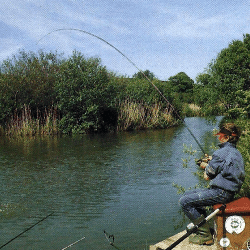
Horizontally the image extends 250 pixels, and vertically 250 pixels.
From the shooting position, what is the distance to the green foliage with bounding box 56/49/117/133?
2998 cm

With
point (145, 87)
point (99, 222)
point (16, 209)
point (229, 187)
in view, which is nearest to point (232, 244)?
point (229, 187)

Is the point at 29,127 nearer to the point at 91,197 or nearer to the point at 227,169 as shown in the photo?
the point at 91,197

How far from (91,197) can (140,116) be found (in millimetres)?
22655

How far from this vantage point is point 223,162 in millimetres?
4363

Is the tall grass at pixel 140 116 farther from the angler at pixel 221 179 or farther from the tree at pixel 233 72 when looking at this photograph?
the angler at pixel 221 179

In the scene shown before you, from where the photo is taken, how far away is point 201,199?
4.64 m

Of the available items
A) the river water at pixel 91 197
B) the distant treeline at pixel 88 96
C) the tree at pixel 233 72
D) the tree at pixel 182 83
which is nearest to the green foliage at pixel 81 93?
the distant treeline at pixel 88 96

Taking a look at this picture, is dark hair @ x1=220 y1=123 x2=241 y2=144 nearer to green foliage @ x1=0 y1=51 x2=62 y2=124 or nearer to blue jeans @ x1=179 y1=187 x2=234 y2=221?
blue jeans @ x1=179 y1=187 x2=234 y2=221

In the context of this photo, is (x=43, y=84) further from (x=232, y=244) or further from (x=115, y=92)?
(x=232, y=244)

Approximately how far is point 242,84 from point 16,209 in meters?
26.6

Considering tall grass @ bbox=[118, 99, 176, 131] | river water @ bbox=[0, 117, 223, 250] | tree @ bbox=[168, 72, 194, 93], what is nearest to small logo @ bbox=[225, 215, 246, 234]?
river water @ bbox=[0, 117, 223, 250]

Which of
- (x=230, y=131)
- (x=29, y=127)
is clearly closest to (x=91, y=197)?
(x=230, y=131)

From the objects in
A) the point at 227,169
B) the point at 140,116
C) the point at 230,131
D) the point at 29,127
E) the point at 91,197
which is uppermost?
the point at 140,116

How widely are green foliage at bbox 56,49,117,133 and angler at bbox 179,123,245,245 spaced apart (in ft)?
82.8
